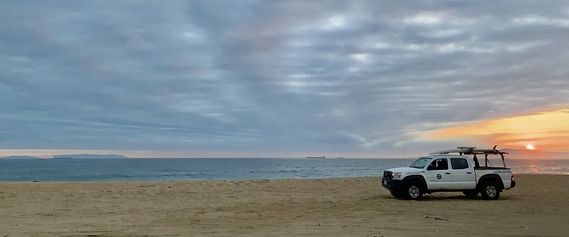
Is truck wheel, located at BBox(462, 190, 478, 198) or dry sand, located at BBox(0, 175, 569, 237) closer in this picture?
dry sand, located at BBox(0, 175, 569, 237)

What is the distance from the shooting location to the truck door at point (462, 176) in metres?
18.2

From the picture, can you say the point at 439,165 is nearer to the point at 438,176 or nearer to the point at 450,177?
the point at 438,176

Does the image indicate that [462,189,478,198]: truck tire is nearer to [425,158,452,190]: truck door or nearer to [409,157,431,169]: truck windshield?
[425,158,452,190]: truck door

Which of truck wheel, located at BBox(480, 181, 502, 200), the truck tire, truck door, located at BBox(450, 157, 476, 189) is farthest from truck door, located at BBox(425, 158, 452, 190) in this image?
truck wheel, located at BBox(480, 181, 502, 200)

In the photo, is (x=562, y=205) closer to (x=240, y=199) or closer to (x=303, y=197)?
(x=303, y=197)

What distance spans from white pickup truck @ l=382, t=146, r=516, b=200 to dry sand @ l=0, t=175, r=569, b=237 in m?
0.51

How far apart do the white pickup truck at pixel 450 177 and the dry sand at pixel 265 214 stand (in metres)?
0.51

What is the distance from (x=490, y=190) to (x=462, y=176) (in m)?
1.16

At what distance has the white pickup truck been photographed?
1803 cm

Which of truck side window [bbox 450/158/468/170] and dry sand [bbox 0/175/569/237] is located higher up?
truck side window [bbox 450/158/468/170]

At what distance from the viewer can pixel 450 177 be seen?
18219 mm

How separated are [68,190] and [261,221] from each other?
44.1ft

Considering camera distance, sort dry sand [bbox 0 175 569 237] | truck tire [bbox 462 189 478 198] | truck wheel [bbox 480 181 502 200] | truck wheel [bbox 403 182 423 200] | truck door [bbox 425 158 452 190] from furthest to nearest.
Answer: truck tire [bbox 462 189 478 198], truck wheel [bbox 480 181 502 200], truck door [bbox 425 158 452 190], truck wheel [bbox 403 182 423 200], dry sand [bbox 0 175 569 237]

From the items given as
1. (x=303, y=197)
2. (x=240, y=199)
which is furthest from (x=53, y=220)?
(x=303, y=197)
